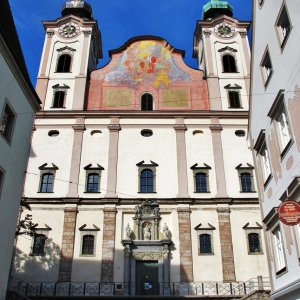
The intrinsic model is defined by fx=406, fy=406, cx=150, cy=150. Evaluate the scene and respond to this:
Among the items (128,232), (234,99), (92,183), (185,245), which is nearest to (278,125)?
(185,245)

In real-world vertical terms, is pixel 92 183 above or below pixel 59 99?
below

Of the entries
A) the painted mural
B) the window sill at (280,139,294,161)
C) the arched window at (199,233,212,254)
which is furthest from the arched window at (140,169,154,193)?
the window sill at (280,139,294,161)

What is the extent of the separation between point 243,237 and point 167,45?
17.4m

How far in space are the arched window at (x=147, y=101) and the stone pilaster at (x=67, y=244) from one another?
9.70 metres

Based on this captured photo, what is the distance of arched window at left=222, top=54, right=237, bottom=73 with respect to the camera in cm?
3275

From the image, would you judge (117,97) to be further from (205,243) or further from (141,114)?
(205,243)

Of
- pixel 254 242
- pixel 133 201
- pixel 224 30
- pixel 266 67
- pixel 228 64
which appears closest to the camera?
pixel 266 67

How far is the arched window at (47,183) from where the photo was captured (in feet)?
88.5

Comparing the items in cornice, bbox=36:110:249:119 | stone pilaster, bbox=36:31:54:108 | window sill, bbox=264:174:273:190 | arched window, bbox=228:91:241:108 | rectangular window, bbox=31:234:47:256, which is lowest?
window sill, bbox=264:174:273:190

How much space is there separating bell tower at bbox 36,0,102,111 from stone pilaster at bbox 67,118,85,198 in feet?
5.65

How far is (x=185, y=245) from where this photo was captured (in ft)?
81.1

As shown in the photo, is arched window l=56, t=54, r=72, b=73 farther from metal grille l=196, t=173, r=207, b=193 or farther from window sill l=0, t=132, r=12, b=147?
window sill l=0, t=132, r=12, b=147

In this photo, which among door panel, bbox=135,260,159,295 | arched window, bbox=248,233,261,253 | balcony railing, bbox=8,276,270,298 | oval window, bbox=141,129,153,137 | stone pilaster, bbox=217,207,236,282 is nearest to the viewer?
balcony railing, bbox=8,276,270,298

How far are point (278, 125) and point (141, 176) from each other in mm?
15925
